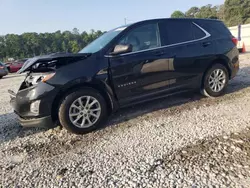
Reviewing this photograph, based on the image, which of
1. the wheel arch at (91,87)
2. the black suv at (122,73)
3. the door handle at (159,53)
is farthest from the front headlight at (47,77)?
the door handle at (159,53)

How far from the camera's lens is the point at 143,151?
2.65m

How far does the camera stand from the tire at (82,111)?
3.19 m

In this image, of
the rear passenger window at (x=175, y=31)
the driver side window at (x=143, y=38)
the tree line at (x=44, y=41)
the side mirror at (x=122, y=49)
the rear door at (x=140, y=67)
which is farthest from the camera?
the tree line at (x=44, y=41)

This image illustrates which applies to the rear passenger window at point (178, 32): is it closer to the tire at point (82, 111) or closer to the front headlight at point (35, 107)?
the tire at point (82, 111)

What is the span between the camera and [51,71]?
3141mm

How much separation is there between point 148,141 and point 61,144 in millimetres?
1288

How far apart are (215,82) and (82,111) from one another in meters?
2.96

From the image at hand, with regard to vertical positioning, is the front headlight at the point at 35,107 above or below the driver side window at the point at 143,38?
below

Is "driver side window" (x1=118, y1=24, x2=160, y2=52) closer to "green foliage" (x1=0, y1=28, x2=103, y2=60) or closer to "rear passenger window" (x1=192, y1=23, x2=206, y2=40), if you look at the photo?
"rear passenger window" (x1=192, y1=23, x2=206, y2=40)

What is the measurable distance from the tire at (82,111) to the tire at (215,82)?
231cm

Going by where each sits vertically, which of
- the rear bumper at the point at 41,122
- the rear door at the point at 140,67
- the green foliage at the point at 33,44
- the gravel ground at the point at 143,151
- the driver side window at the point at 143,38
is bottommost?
the gravel ground at the point at 143,151

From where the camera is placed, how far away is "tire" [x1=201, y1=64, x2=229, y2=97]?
442cm

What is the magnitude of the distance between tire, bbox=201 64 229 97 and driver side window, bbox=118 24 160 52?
1.42 meters

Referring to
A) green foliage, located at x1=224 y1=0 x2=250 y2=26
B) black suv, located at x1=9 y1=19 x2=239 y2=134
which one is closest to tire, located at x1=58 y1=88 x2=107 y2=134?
black suv, located at x1=9 y1=19 x2=239 y2=134
